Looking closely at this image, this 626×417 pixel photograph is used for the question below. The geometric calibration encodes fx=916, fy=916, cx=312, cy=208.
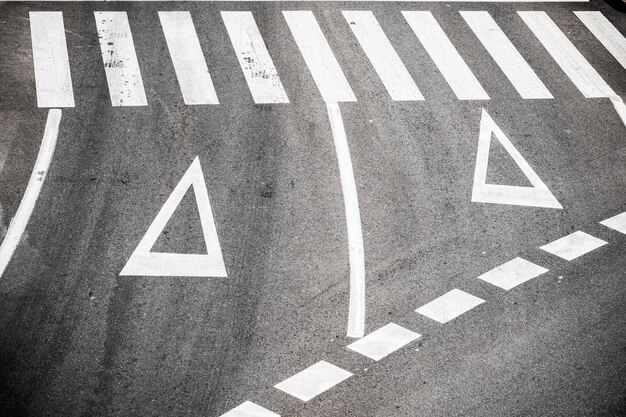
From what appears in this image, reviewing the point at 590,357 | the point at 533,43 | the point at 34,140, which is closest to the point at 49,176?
the point at 34,140

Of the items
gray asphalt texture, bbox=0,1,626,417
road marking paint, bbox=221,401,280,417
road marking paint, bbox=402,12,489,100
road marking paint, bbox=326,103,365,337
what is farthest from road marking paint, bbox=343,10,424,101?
road marking paint, bbox=221,401,280,417

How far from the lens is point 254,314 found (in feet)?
36.5

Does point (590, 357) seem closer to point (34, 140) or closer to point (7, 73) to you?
point (34, 140)

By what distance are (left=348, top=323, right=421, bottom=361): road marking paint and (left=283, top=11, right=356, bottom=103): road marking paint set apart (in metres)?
4.86

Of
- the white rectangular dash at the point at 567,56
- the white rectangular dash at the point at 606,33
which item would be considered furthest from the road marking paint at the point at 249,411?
the white rectangular dash at the point at 606,33

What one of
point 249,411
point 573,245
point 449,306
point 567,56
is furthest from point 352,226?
point 567,56

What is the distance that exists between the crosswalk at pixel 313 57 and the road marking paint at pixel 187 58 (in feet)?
0.05

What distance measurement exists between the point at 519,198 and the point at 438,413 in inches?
167

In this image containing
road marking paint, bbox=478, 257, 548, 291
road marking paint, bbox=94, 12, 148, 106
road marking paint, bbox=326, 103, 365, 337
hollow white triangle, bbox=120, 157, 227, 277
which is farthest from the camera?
road marking paint, bbox=94, 12, 148, 106

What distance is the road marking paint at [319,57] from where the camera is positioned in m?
14.9

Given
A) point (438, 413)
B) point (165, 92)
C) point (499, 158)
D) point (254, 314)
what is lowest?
point (438, 413)

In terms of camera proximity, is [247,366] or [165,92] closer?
[247,366]

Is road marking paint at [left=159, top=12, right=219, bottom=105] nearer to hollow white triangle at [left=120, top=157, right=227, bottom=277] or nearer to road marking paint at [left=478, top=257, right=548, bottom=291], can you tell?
hollow white triangle at [left=120, top=157, right=227, bottom=277]

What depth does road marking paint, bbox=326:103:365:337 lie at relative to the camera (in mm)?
11242
